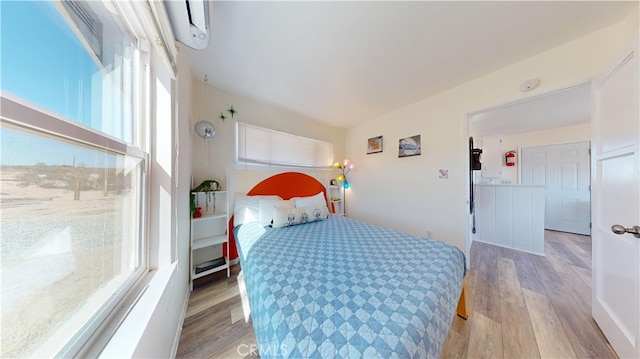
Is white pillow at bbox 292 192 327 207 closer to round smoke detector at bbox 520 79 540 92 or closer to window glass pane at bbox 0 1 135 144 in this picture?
window glass pane at bbox 0 1 135 144

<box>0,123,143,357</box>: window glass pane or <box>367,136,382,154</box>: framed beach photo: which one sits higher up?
<box>367,136,382,154</box>: framed beach photo

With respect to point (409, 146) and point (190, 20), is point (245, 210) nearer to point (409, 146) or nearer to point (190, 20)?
point (190, 20)

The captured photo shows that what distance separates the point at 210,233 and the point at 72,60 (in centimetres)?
199

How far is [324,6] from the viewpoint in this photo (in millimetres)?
1268

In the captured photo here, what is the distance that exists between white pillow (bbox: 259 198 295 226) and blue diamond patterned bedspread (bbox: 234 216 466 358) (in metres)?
0.58

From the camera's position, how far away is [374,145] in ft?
10.8

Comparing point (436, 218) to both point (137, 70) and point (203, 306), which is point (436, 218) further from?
point (137, 70)

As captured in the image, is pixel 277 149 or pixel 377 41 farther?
pixel 277 149

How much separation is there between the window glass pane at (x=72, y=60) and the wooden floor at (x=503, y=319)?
146 centimetres

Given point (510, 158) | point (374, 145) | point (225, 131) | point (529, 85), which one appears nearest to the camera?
point (529, 85)

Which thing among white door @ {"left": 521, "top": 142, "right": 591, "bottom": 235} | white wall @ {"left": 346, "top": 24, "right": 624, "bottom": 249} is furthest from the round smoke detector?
white door @ {"left": 521, "top": 142, "right": 591, "bottom": 235}

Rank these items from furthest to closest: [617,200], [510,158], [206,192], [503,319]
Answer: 1. [510,158]
2. [206,192]
3. [503,319]
4. [617,200]

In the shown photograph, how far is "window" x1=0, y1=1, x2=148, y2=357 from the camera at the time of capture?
431 millimetres

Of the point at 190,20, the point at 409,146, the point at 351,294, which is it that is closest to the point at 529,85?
the point at 409,146
